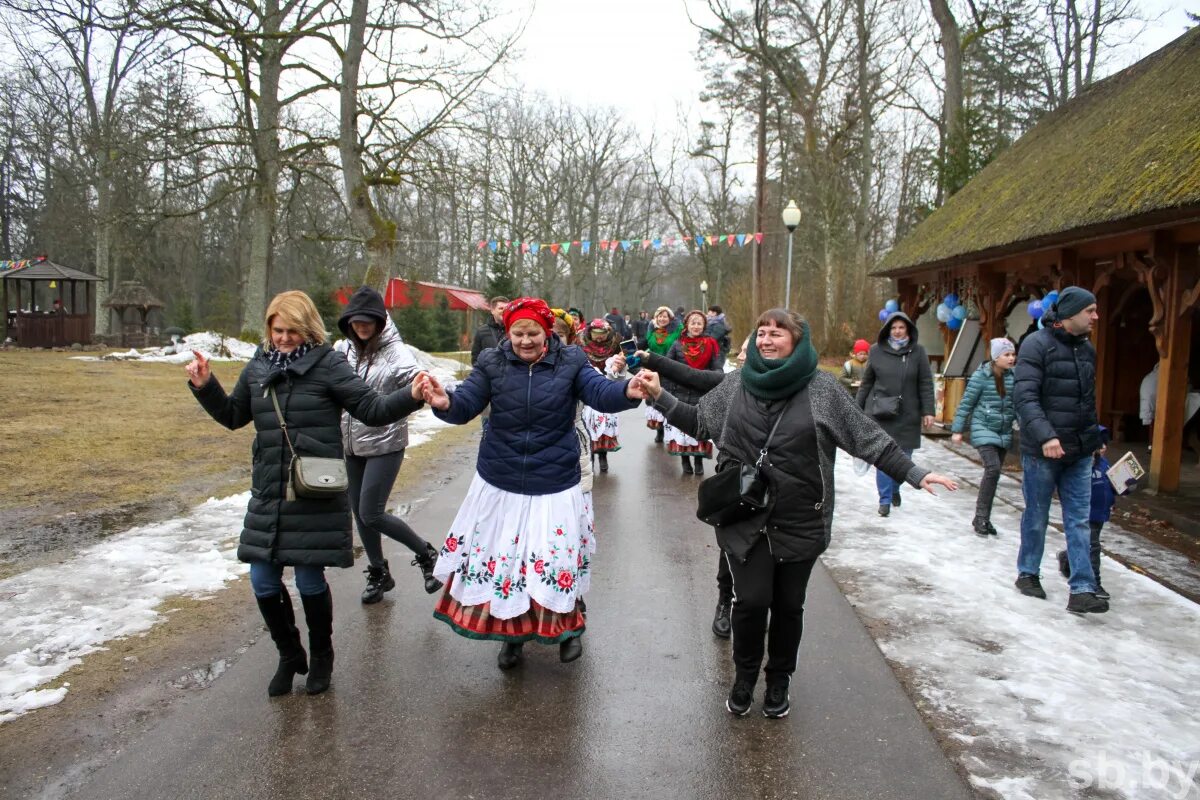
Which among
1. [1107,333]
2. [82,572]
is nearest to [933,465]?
[1107,333]

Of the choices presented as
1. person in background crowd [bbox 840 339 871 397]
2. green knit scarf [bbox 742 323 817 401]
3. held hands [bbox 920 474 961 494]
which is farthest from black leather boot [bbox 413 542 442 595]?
person in background crowd [bbox 840 339 871 397]

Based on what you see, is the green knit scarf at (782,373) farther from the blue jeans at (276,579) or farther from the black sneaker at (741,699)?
the blue jeans at (276,579)

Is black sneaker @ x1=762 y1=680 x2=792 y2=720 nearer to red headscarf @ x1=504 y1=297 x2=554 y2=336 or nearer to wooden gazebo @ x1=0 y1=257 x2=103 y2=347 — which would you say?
red headscarf @ x1=504 y1=297 x2=554 y2=336

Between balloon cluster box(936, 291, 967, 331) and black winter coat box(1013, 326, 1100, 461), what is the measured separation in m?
9.09

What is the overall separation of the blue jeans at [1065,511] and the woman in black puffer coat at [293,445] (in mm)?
4067

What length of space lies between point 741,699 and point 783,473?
1052 millimetres

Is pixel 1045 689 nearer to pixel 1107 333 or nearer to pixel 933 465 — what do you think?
Answer: pixel 933 465

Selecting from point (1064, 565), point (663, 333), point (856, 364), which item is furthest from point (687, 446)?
point (856, 364)

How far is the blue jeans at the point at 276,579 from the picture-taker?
3.72m

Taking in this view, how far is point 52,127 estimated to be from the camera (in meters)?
30.3

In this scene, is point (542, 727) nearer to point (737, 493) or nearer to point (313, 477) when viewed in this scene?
point (737, 493)

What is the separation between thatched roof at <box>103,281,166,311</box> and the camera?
27.9 m

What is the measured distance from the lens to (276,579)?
12.3ft

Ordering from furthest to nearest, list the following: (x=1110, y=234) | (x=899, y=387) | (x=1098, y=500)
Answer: (x=1110, y=234) < (x=899, y=387) < (x=1098, y=500)
